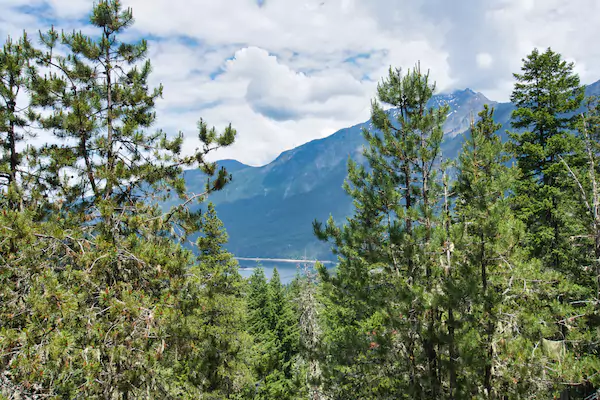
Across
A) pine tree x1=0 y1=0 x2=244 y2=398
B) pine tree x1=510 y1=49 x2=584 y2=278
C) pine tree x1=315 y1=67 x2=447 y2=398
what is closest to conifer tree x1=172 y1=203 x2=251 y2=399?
pine tree x1=0 y1=0 x2=244 y2=398

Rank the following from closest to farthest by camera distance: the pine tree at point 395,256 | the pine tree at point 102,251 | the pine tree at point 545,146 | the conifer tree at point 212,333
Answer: the pine tree at point 102,251
the pine tree at point 395,256
the conifer tree at point 212,333
the pine tree at point 545,146

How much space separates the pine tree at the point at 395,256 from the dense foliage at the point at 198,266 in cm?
4

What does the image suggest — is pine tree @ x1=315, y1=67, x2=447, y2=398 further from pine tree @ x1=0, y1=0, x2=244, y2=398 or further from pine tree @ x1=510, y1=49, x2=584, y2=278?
pine tree @ x1=510, y1=49, x2=584, y2=278

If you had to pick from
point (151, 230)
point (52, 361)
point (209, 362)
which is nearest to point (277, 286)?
point (209, 362)

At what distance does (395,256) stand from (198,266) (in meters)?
4.31

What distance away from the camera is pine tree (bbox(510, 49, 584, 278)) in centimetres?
1499

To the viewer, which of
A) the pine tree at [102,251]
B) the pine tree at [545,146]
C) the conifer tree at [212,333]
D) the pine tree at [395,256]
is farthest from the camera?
the pine tree at [545,146]

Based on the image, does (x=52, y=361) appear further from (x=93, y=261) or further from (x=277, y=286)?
(x=277, y=286)

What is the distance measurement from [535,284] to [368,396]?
464cm

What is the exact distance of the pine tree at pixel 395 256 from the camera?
7344 mm

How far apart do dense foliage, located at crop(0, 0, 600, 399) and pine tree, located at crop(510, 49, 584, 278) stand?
26.0ft

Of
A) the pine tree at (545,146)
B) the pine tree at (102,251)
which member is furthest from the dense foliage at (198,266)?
the pine tree at (545,146)

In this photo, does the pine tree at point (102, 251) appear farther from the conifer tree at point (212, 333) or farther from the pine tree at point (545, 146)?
the pine tree at point (545, 146)

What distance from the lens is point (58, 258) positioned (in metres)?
5.80
